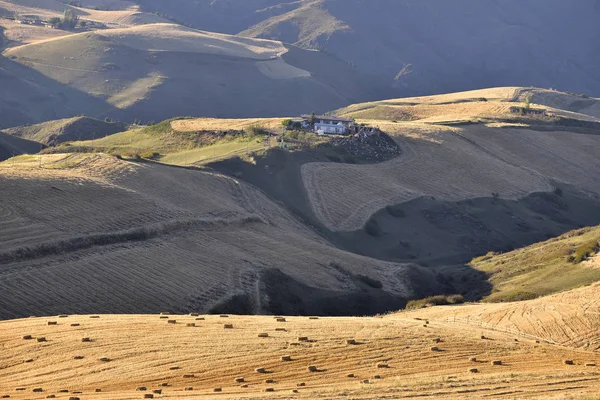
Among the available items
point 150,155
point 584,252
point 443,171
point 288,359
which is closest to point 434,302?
point 584,252

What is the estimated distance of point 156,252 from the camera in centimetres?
6038

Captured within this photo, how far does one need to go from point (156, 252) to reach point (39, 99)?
130 m

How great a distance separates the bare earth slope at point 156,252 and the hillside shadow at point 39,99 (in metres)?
100

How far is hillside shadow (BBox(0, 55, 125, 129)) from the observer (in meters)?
177

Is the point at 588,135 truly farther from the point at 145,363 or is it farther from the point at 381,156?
the point at 145,363

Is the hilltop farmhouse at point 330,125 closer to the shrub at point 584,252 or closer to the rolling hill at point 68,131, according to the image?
the rolling hill at point 68,131

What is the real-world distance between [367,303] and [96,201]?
63.2ft

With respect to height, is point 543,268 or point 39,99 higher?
point 543,268

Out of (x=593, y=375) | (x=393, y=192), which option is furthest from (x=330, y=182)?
(x=593, y=375)

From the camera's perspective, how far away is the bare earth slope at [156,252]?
52562 millimetres

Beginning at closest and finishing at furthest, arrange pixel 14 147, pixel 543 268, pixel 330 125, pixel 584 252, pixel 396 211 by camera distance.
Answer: pixel 584 252, pixel 543 268, pixel 396 211, pixel 330 125, pixel 14 147

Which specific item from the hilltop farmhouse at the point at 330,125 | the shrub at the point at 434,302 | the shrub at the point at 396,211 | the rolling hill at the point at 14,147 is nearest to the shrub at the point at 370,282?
the shrub at the point at 434,302

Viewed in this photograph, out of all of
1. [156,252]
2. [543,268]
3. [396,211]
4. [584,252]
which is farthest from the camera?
[396,211]

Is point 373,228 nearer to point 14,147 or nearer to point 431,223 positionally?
point 431,223
